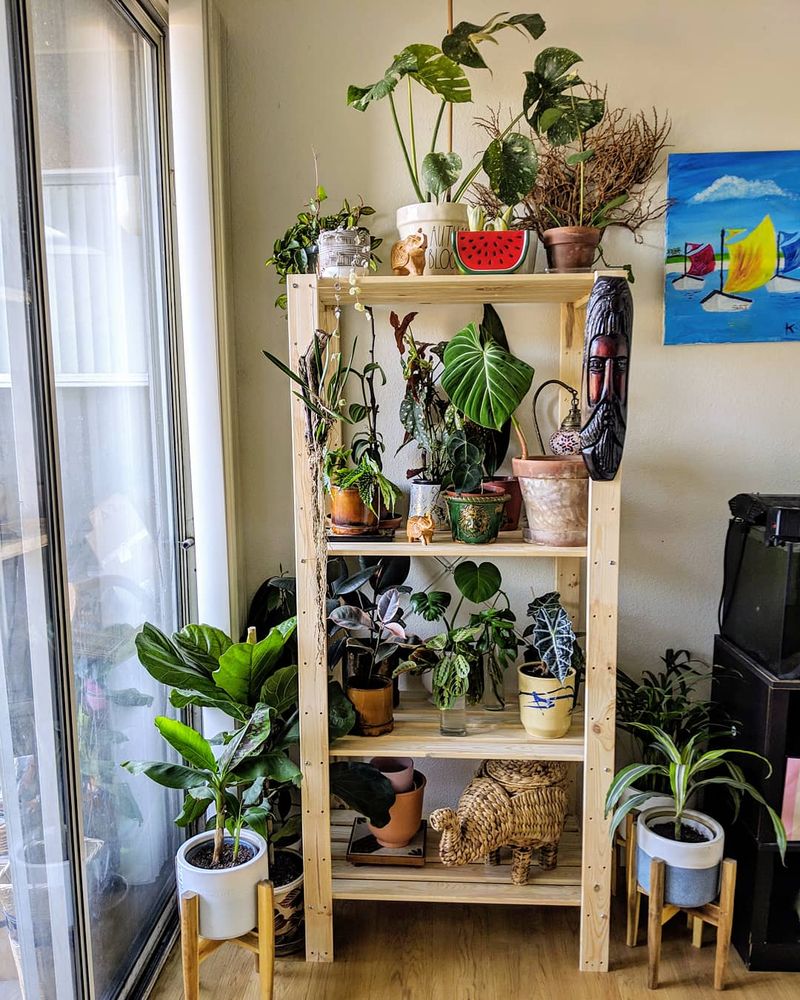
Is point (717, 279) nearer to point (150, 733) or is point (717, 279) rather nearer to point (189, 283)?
point (189, 283)

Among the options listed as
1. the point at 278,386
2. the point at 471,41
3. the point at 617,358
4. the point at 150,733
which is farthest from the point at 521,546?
the point at 471,41

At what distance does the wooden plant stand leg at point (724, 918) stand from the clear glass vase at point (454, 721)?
0.65 meters

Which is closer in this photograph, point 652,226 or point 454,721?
point 454,721

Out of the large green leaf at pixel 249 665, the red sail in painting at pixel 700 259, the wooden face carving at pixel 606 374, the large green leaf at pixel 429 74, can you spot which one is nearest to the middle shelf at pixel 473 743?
the large green leaf at pixel 249 665

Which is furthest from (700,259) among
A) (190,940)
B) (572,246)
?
(190,940)

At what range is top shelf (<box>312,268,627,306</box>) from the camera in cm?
→ 176

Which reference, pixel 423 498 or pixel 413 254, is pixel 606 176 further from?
pixel 423 498

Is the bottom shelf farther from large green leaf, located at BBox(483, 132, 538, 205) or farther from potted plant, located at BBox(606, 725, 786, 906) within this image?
large green leaf, located at BBox(483, 132, 538, 205)

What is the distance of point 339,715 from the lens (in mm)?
1909

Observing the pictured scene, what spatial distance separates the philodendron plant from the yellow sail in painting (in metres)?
1.45

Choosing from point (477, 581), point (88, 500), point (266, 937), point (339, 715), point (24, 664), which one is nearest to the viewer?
point (24, 664)

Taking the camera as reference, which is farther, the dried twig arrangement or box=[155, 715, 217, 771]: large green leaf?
the dried twig arrangement

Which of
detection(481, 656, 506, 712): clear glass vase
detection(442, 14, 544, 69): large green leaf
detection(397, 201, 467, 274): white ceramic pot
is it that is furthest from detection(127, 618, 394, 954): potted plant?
detection(442, 14, 544, 69): large green leaf

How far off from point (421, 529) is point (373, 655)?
35cm
